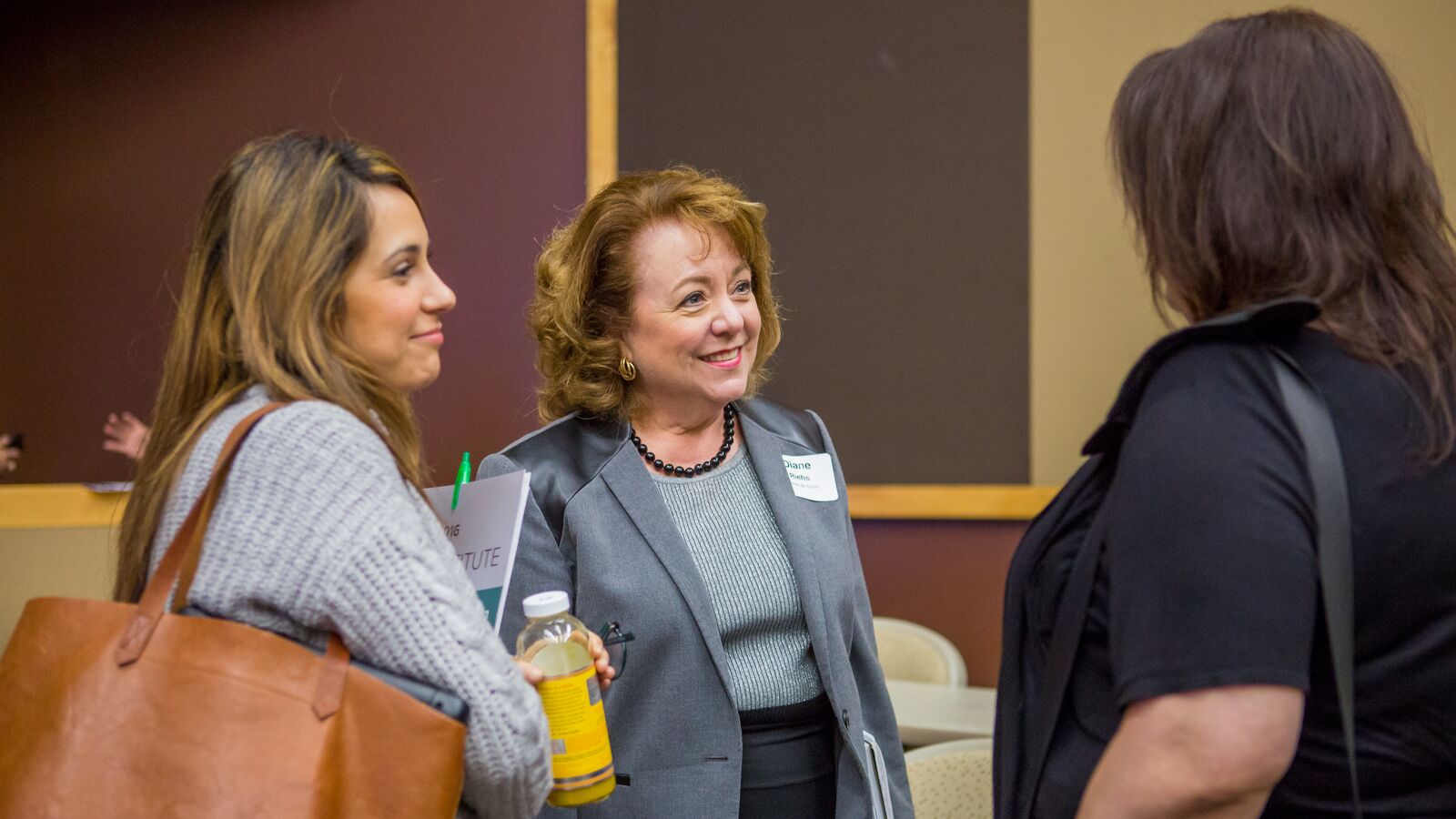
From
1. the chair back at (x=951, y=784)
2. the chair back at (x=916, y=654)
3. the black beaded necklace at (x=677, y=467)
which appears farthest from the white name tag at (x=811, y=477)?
the chair back at (x=916, y=654)

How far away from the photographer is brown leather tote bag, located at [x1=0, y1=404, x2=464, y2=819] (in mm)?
1005

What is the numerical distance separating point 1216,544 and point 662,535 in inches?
39.9

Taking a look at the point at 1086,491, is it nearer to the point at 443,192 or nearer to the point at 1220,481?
the point at 1220,481

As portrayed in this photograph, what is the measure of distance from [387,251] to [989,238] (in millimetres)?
2638

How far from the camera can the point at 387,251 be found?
1.30 metres

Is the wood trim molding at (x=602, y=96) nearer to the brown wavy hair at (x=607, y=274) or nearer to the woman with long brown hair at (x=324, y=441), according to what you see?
the brown wavy hair at (x=607, y=274)

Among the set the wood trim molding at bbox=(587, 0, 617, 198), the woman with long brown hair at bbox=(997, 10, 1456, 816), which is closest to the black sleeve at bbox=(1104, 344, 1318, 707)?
the woman with long brown hair at bbox=(997, 10, 1456, 816)

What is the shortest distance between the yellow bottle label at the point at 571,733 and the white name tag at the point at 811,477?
79cm

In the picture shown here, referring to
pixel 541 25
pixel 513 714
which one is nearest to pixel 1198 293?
pixel 513 714

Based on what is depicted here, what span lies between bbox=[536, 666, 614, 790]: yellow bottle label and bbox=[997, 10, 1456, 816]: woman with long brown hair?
1.84ft

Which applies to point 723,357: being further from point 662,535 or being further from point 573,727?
point 573,727

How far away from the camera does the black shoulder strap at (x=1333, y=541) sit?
949 millimetres

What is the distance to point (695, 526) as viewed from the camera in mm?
1876

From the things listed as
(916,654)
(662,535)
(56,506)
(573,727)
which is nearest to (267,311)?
(573,727)
